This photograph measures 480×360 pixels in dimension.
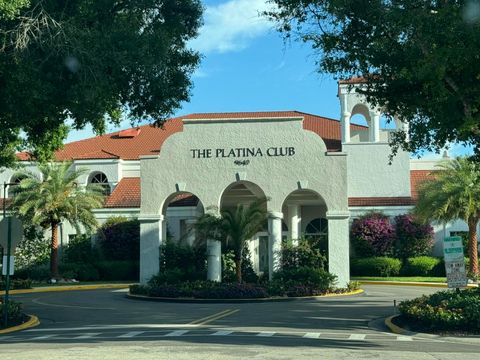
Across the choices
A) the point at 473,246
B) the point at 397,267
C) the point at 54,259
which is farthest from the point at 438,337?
the point at 54,259

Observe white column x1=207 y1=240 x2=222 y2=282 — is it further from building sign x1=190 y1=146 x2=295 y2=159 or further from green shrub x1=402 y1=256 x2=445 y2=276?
green shrub x1=402 y1=256 x2=445 y2=276

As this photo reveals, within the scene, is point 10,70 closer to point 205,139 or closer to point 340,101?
point 205,139

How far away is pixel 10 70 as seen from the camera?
17.6m

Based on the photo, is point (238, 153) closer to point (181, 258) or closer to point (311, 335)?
point (181, 258)

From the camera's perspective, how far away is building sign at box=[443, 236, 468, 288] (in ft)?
58.7

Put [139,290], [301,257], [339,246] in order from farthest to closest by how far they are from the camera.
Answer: [301,257] < [339,246] < [139,290]

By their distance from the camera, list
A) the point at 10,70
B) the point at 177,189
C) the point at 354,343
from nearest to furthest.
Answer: the point at 354,343 → the point at 10,70 → the point at 177,189

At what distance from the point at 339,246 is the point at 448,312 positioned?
14.0 metres

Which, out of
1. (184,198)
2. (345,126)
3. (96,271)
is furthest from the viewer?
(345,126)

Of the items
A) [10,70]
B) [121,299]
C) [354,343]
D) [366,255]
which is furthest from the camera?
[366,255]

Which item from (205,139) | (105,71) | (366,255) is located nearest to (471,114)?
(105,71)

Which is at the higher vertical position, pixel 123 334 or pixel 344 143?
pixel 344 143

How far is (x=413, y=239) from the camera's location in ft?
148

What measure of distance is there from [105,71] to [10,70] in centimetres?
229
